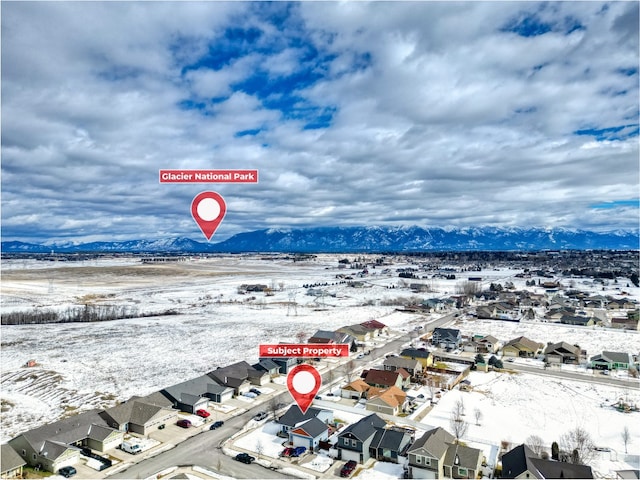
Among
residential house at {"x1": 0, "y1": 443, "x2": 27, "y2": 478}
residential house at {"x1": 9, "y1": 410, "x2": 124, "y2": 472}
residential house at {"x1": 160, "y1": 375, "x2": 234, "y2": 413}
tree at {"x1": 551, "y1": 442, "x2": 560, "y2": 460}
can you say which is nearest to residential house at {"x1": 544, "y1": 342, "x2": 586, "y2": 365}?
tree at {"x1": 551, "y1": 442, "x2": 560, "y2": 460}

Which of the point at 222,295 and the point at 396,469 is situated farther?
the point at 222,295

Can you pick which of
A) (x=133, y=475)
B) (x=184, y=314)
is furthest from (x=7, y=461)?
(x=184, y=314)

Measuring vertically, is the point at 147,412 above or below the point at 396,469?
above

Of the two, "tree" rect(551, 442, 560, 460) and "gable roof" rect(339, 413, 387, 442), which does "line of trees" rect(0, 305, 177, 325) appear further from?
"tree" rect(551, 442, 560, 460)

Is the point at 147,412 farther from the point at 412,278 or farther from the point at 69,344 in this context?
the point at 412,278

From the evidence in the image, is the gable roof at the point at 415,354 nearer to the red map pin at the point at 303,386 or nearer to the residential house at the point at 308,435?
the red map pin at the point at 303,386

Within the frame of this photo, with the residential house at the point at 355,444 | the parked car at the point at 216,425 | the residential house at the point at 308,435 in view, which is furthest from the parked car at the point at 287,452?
the parked car at the point at 216,425

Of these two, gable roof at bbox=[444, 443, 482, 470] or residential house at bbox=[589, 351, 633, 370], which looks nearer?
gable roof at bbox=[444, 443, 482, 470]

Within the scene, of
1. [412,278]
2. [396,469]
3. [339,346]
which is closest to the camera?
[396,469]
